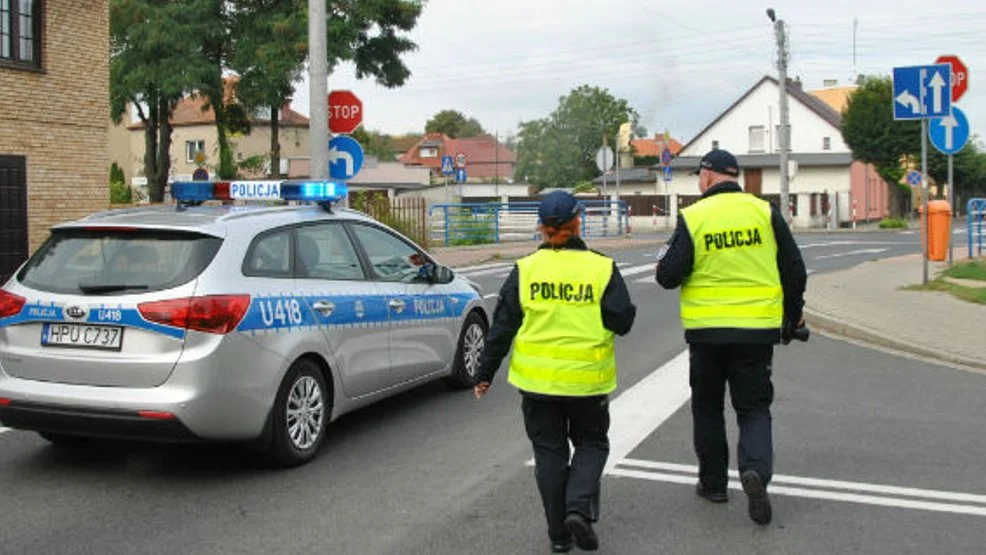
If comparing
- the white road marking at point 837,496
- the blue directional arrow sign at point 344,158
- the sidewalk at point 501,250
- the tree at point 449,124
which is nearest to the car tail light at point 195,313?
the white road marking at point 837,496

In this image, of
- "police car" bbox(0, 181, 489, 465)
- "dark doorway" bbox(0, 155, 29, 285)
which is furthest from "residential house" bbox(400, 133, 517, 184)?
"police car" bbox(0, 181, 489, 465)

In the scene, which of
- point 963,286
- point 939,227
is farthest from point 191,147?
point 963,286

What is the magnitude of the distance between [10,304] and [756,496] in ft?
13.6

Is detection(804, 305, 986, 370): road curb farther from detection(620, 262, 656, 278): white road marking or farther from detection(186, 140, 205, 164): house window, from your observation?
detection(186, 140, 205, 164): house window

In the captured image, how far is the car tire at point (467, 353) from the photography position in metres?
8.02

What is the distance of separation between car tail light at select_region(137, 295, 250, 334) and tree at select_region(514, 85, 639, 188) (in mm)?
89373

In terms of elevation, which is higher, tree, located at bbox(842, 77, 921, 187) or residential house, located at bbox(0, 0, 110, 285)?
tree, located at bbox(842, 77, 921, 187)

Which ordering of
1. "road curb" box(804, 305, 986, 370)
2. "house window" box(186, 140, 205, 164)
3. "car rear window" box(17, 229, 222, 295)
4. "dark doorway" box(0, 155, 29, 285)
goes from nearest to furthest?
"car rear window" box(17, 229, 222, 295)
"road curb" box(804, 305, 986, 370)
"dark doorway" box(0, 155, 29, 285)
"house window" box(186, 140, 205, 164)

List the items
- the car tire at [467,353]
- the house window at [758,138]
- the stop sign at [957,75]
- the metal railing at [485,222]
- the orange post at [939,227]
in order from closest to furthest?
1. the car tire at [467,353]
2. the stop sign at [957,75]
3. the orange post at [939,227]
4. the metal railing at [485,222]
5. the house window at [758,138]

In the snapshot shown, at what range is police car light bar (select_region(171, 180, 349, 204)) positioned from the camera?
6.70 meters

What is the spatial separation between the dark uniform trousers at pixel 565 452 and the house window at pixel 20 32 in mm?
13931

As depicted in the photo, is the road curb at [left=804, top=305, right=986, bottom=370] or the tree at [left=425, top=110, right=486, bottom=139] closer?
the road curb at [left=804, top=305, right=986, bottom=370]

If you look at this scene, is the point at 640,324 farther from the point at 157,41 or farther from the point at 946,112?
the point at 157,41

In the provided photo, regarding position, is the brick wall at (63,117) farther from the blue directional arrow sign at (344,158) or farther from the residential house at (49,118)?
the blue directional arrow sign at (344,158)
